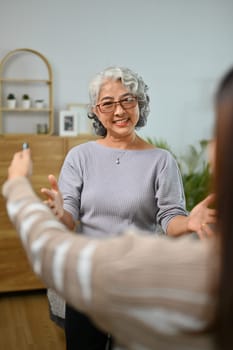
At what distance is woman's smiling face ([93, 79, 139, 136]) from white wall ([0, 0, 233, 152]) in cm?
198

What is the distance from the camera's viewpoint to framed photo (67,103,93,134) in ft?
11.8

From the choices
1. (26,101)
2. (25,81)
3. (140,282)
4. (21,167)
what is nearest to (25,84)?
(25,81)

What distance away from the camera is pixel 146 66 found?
391 cm

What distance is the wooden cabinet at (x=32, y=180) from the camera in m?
3.34

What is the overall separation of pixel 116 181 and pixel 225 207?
110 centimetres

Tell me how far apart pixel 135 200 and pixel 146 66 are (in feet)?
7.98

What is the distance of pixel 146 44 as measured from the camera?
3891 mm

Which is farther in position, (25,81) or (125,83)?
(25,81)

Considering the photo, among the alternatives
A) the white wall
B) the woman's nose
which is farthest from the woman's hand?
the white wall

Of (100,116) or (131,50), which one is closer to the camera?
(100,116)

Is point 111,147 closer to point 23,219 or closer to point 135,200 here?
point 135,200

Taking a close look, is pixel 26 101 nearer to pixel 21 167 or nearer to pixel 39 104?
pixel 39 104

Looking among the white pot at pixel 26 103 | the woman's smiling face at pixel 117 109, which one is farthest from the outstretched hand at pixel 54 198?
the white pot at pixel 26 103

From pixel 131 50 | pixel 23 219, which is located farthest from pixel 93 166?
pixel 131 50
